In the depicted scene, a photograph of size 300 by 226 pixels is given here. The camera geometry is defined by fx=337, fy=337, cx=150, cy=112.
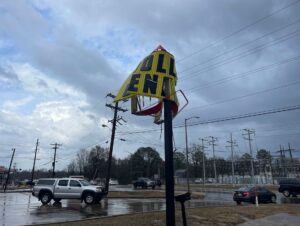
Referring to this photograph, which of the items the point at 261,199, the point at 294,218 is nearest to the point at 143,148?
the point at 261,199

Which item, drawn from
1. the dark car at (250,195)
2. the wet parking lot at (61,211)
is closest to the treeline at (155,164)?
the dark car at (250,195)

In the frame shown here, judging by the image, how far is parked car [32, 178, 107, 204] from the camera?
925 inches

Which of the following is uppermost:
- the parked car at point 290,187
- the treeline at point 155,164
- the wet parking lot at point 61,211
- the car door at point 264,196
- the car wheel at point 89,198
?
the treeline at point 155,164

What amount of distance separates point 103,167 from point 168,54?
9560 cm

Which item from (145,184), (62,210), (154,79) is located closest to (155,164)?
(145,184)

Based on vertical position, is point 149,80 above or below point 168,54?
below

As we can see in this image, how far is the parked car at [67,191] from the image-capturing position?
23484mm

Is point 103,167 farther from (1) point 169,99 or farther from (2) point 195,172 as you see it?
(1) point 169,99

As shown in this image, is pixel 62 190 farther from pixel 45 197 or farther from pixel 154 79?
pixel 154 79

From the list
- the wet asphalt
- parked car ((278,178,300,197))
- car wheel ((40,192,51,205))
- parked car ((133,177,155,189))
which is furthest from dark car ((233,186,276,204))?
parked car ((133,177,155,189))

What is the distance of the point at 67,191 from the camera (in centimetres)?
2416

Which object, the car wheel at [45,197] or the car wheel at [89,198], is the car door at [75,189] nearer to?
the car wheel at [89,198]

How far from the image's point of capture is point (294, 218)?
13.0 metres

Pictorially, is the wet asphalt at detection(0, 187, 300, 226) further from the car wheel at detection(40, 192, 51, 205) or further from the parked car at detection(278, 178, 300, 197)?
the parked car at detection(278, 178, 300, 197)
